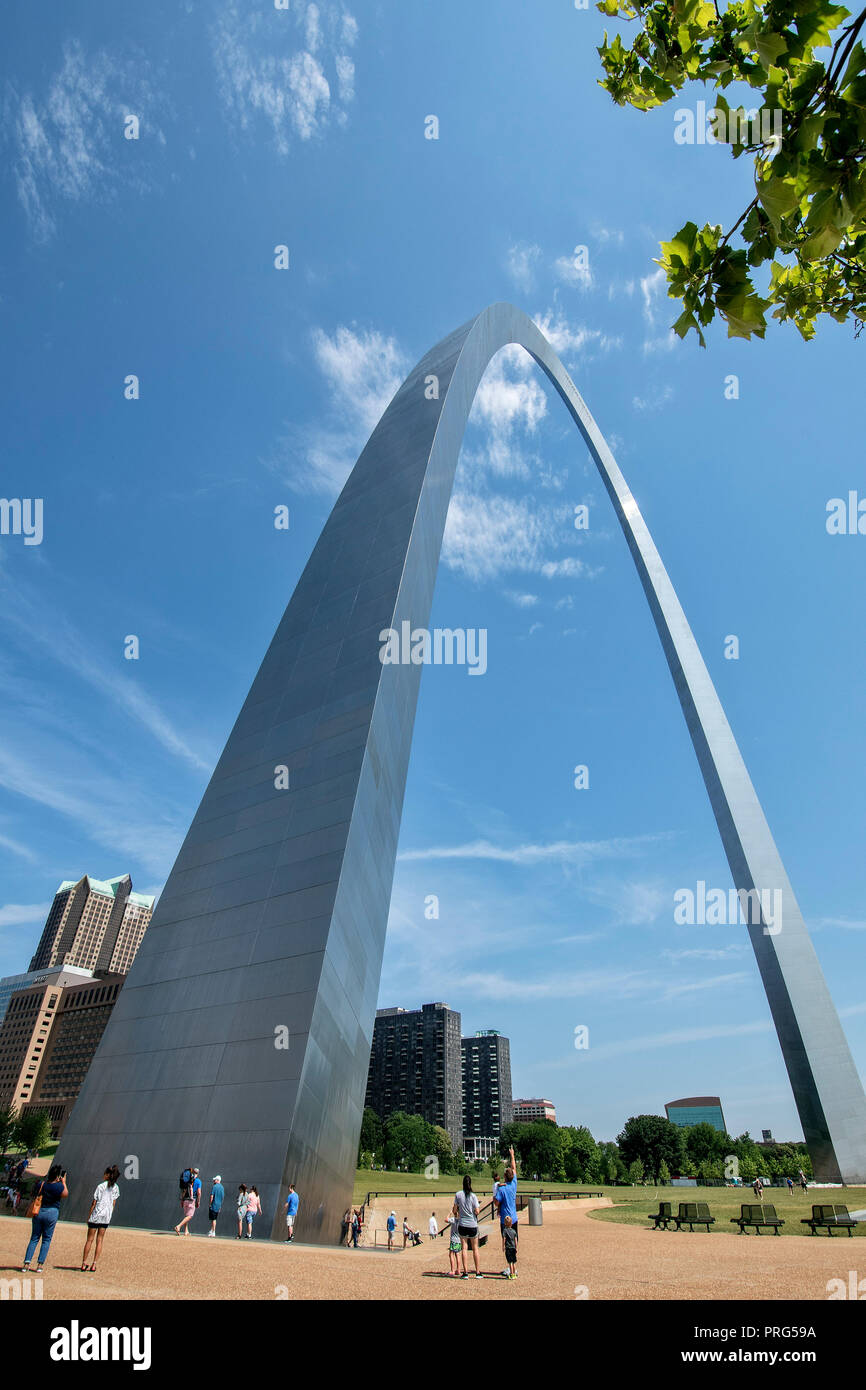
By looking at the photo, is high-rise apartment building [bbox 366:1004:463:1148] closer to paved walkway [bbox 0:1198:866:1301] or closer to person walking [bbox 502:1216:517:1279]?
paved walkway [bbox 0:1198:866:1301]

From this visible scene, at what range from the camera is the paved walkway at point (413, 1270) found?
6.10m

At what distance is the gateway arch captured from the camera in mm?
13117

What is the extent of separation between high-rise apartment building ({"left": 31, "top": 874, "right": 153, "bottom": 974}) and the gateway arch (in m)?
187

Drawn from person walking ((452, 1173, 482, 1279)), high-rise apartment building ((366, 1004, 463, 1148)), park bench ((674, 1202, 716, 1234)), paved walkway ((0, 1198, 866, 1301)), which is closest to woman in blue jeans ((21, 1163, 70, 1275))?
paved walkway ((0, 1198, 866, 1301))

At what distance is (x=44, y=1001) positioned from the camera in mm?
133625

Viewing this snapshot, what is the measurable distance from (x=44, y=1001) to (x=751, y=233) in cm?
16205

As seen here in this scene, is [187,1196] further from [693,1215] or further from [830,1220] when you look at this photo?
[830,1220]

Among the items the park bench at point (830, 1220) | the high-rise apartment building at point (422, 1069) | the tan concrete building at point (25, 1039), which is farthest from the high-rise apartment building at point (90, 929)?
the park bench at point (830, 1220)

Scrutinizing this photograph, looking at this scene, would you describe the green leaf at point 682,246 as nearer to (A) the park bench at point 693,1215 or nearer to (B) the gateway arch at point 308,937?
(B) the gateway arch at point 308,937

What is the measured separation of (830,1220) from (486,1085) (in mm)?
159383

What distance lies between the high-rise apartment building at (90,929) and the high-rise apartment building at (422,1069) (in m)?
81.1
